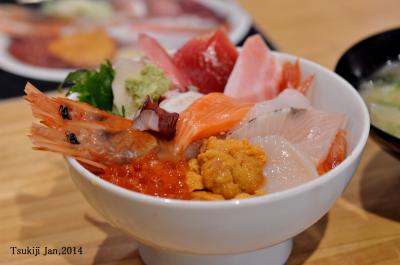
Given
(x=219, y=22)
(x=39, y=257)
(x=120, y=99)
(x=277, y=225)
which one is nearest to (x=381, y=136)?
(x=277, y=225)

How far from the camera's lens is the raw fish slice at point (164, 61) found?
1.22 metres

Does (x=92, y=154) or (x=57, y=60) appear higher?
(x=92, y=154)

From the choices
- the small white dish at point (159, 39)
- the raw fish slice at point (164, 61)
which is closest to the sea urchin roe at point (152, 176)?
the raw fish slice at point (164, 61)

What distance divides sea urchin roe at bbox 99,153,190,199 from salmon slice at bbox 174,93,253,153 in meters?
0.04

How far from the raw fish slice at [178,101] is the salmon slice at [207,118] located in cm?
3

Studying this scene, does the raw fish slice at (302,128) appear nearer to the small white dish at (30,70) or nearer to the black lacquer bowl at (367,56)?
the black lacquer bowl at (367,56)

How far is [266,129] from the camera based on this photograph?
106 cm

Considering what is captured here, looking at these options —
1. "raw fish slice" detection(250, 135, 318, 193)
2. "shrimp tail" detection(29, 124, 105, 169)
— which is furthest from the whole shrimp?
"raw fish slice" detection(250, 135, 318, 193)

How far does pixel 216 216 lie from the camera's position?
2.79 ft

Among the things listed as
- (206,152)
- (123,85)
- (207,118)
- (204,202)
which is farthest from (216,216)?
(123,85)

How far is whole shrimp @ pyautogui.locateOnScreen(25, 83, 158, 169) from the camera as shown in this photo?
97 centimetres

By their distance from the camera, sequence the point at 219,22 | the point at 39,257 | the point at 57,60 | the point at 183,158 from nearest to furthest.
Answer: the point at 183,158
the point at 39,257
the point at 57,60
the point at 219,22

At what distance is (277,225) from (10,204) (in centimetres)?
67

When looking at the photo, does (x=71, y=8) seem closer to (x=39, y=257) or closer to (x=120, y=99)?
(x=120, y=99)
